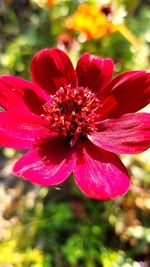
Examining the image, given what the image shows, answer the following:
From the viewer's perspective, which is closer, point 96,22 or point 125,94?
point 125,94

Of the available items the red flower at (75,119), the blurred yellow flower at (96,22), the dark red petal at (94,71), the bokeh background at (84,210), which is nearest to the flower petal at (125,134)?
the red flower at (75,119)

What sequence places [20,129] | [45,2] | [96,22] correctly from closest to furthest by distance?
1. [20,129]
2. [96,22]
3. [45,2]

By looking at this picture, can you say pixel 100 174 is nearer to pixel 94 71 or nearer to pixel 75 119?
pixel 75 119

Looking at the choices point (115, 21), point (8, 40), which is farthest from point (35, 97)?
point (8, 40)

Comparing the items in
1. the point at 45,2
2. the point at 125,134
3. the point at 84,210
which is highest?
the point at 45,2

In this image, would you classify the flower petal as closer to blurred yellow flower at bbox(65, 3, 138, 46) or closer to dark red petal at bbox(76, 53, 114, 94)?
dark red petal at bbox(76, 53, 114, 94)

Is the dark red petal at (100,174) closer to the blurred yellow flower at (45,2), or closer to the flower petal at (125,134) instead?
the flower petal at (125,134)

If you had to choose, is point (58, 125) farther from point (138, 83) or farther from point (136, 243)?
point (136, 243)

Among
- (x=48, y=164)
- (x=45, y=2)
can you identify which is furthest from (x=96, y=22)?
(x=48, y=164)
